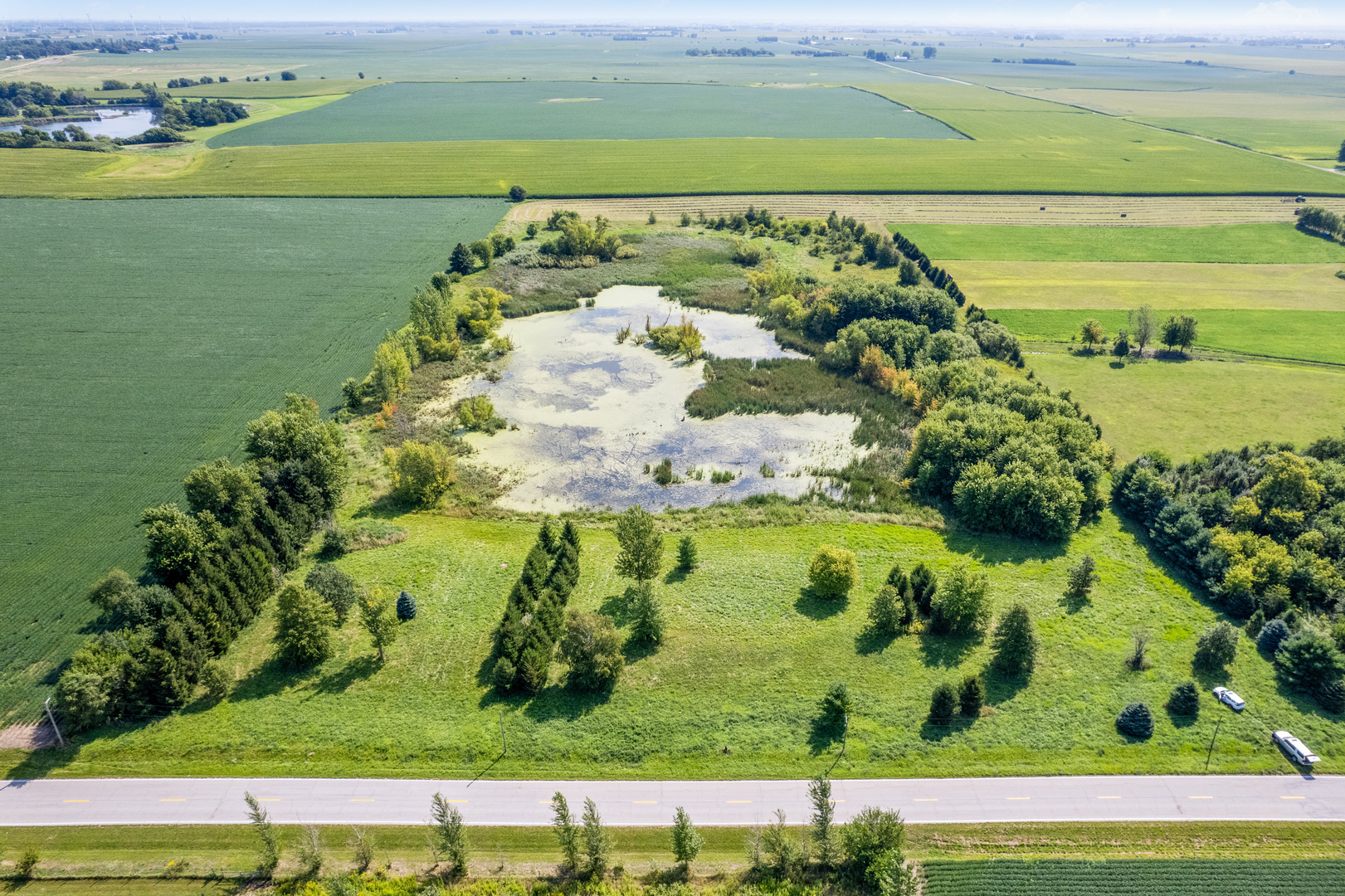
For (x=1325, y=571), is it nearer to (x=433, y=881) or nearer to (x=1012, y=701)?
(x=1012, y=701)

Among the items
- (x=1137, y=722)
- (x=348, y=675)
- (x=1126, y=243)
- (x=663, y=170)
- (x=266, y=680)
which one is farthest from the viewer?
(x=663, y=170)

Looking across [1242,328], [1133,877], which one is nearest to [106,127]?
[1242,328]

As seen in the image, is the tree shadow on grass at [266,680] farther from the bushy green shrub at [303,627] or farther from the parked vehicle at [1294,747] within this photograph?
the parked vehicle at [1294,747]

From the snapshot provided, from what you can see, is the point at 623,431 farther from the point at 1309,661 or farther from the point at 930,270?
the point at 930,270

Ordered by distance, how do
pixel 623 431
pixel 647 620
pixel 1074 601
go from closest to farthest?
pixel 647 620, pixel 1074 601, pixel 623 431

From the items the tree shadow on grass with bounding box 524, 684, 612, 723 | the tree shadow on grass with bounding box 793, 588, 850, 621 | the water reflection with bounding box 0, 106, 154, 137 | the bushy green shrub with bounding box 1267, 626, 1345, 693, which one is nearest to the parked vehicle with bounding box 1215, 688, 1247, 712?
the bushy green shrub with bounding box 1267, 626, 1345, 693

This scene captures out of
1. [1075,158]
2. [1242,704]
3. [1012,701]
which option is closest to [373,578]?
[1012,701]
